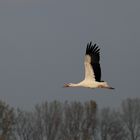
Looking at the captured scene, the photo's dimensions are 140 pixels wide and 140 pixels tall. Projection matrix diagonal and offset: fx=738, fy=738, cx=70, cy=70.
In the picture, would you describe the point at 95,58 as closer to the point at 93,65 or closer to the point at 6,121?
the point at 93,65

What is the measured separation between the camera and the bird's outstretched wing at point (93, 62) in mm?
31953

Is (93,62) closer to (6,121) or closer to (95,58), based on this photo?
(95,58)

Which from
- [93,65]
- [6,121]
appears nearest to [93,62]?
[93,65]

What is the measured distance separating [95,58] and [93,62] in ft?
0.65

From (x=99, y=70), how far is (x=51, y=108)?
42525mm

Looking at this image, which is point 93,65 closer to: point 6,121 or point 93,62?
point 93,62

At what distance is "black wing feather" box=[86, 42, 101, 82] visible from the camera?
105ft

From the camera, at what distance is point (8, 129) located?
61.3 m

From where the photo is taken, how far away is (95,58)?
32.0 meters

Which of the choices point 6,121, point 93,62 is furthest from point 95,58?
point 6,121

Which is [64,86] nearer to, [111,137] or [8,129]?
[8,129]

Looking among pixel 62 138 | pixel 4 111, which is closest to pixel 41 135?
pixel 62 138

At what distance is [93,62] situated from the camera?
32000mm

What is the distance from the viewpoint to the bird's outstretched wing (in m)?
32.0
